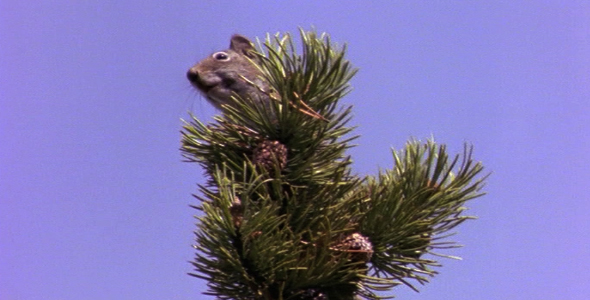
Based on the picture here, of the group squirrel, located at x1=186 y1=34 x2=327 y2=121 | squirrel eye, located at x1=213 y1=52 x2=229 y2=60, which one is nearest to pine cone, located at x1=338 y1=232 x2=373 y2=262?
squirrel, located at x1=186 y1=34 x2=327 y2=121

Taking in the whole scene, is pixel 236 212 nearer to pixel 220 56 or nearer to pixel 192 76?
pixel 192 76

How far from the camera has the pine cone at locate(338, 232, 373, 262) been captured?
104 cm

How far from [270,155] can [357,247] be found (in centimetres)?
17

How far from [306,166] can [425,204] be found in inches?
7.5

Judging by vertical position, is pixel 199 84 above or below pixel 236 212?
above

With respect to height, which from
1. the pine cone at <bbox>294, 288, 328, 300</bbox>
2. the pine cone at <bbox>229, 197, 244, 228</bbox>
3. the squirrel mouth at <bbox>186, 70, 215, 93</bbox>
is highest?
the squirrel mouth at <bbox>186, 70, 215, 93</bbox>

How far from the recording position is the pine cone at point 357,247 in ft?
3.42

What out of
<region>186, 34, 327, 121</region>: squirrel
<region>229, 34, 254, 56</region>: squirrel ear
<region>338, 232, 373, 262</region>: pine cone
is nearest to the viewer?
<region>338, 232, 373, 262</region>: pine cone

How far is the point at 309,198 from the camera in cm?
107

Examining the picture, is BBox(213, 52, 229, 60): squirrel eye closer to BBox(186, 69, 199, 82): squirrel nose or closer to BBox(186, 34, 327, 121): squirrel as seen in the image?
BBox(186, 34, 327, 121): squirrel

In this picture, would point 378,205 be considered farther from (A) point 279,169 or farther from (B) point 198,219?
(B) point 198,219

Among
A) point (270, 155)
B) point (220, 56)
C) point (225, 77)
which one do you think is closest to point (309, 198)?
point (270, 155)

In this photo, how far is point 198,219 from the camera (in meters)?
1.00

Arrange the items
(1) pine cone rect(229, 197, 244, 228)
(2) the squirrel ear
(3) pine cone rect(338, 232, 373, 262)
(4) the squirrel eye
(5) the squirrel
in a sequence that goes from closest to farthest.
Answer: (1) pine cone rect(229, 197, 244, 228) < (3) pine cone rect(338, 232, 373, 262) < (5) the squirrel < (2) the squirrel ear < (4) the squirrel eye
